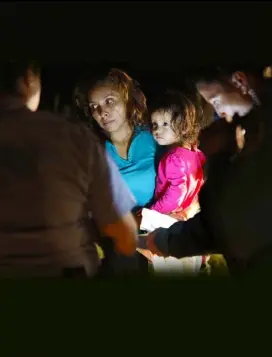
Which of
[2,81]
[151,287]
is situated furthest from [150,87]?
[151,287]

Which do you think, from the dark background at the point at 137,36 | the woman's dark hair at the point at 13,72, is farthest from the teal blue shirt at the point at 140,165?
the woman's dark hair at the point at 13,72

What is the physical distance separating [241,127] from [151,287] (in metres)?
0.43

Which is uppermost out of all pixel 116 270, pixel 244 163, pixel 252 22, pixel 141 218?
pixel 252 22

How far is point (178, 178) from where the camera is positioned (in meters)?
1.62

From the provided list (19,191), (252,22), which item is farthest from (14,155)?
(252,22)

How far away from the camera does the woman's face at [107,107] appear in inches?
63.1

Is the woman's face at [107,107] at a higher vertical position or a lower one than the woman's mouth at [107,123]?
higher

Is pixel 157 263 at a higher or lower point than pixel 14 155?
lower

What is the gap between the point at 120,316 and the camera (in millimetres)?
1683

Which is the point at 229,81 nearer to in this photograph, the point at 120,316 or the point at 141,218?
the point at 141,218

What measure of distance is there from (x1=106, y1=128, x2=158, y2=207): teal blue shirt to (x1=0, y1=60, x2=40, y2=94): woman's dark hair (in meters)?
0.25

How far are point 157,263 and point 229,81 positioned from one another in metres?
0.45

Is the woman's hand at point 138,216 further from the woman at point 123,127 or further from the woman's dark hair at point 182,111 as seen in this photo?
the woman's dark hair at point 182,111

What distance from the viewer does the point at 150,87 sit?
5.26 ft
